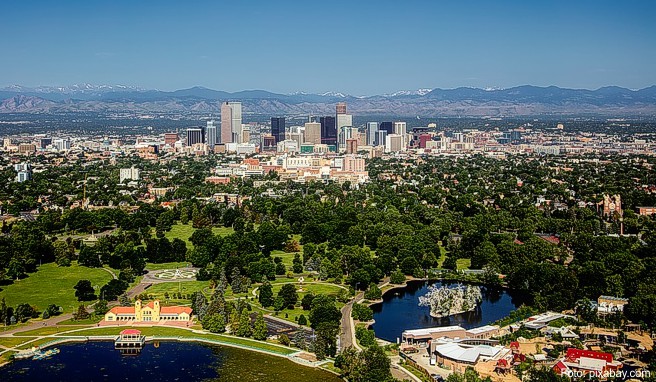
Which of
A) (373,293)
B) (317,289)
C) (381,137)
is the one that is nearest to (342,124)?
(381,137)

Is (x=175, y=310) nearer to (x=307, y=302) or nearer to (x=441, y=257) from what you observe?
(x=307, y=302)

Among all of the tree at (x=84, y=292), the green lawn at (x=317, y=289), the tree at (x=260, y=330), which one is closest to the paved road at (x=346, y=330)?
the green lawn at (x=317, y=289)

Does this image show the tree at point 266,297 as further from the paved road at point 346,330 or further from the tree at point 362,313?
the tree at point 362,313

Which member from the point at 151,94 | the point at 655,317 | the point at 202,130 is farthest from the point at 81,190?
the point at 151,94

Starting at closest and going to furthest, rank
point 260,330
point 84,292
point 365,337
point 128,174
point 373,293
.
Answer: point 365,337 < point 260,330 < point 84,292 < point 373,293 < point 128,174

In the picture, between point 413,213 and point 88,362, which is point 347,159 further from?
point 88,362

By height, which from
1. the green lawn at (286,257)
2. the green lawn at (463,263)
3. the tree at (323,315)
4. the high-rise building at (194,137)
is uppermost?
the high-rise building at (194,137)

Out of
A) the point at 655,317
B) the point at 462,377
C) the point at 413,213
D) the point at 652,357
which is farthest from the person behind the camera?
the point at 413,213
